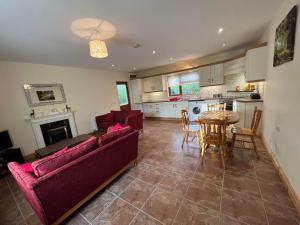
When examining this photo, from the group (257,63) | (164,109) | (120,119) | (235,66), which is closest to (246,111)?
(257,63)

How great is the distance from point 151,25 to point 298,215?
3.15m

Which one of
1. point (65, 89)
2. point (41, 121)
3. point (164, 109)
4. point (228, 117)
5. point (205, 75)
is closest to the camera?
point (228, 117)

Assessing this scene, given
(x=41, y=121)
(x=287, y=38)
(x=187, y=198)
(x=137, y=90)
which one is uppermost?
(x=287, y=38)

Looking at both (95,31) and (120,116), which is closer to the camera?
(95,31)

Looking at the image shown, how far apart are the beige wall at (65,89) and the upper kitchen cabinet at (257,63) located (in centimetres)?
515

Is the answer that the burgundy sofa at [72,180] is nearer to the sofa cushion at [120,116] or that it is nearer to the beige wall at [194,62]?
the sofa cushion at [120,116]

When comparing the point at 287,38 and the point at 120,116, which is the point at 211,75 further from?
the point at 120,116

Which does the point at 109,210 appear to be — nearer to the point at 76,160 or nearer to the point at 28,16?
the point at 76,160

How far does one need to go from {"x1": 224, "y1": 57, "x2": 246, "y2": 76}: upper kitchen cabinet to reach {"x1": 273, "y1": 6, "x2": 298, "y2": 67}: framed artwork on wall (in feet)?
6.57

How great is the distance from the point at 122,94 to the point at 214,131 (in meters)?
5.41

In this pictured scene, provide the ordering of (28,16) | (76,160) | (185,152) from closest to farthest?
(76,160) → (28,16) → (185,152)

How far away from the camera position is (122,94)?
6820 mm

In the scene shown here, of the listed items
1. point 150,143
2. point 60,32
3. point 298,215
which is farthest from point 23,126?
point 298,215

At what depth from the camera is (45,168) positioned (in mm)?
1400
